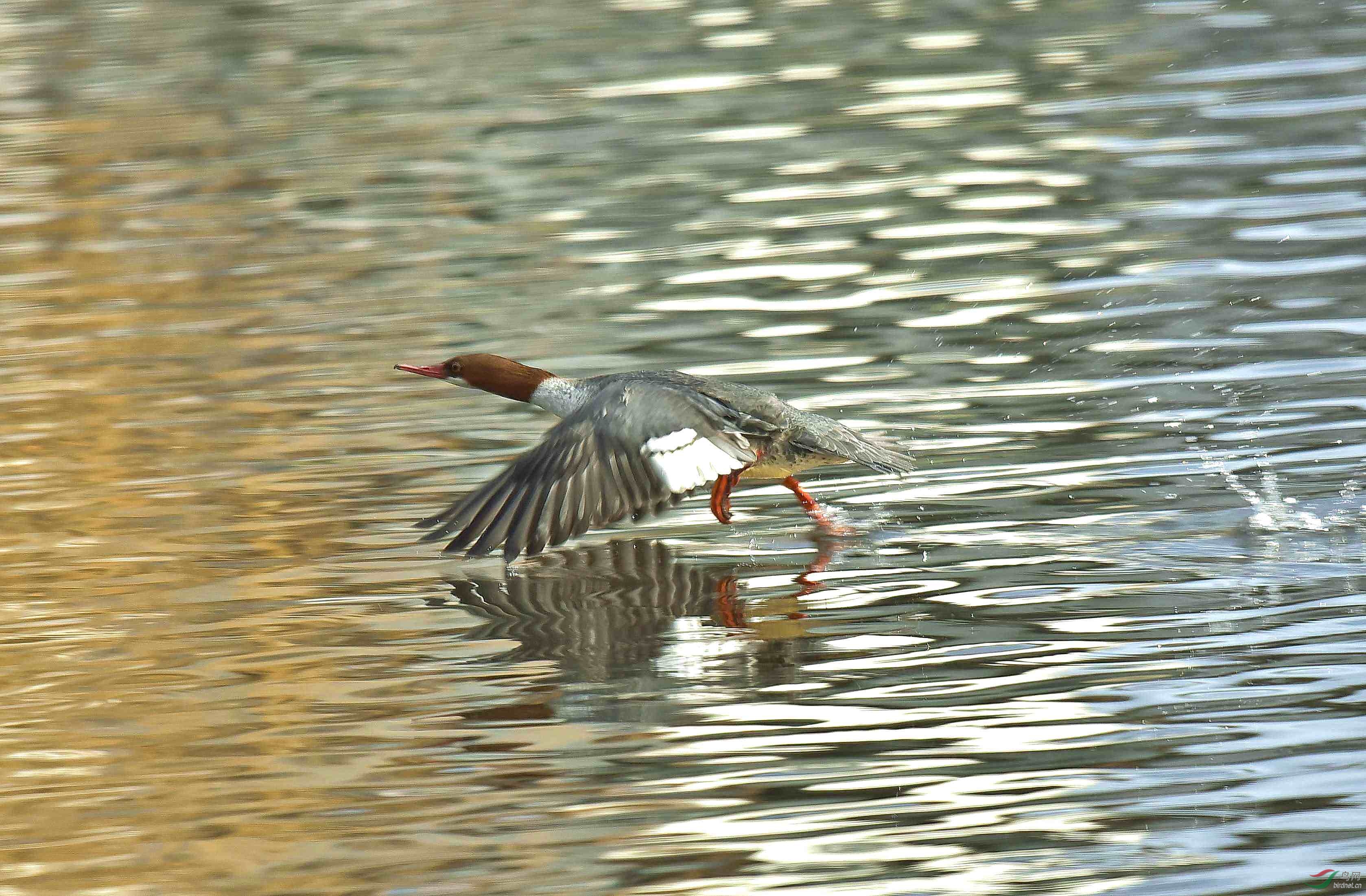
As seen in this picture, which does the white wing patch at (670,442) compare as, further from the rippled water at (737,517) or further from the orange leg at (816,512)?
the orange leg at (816,512)

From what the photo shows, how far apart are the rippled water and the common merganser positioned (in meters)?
0.28

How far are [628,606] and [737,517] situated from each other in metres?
1.29

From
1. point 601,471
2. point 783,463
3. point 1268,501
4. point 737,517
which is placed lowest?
point 737,517

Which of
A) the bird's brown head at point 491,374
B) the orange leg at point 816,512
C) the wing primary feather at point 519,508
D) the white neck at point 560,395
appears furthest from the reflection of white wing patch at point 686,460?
the bird's brown head at point 491,374

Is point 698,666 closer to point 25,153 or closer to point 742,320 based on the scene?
point 742,320

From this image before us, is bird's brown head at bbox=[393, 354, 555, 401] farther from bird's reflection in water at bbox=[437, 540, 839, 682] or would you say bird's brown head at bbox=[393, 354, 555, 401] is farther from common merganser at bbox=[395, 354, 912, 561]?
bird's reflection in water at bbox=[437, 540, 839, 682]

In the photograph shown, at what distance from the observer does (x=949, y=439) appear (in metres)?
9.05

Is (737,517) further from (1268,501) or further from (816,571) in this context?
(1268,501)

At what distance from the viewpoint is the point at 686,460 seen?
24.6 ft

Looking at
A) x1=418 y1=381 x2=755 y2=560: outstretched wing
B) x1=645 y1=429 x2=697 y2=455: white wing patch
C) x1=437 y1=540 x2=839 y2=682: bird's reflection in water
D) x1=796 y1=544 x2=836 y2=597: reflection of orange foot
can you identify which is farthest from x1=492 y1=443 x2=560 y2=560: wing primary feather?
x1=796 y1=544 x2=836 y2=597: reflection of orange foot

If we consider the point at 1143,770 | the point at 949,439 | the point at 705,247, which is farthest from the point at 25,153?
the point at 1143,770

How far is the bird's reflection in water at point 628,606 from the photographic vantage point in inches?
270

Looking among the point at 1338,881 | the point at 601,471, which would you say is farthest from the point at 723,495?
the point at 1338,881

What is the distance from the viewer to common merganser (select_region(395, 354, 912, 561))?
24.3 feet
